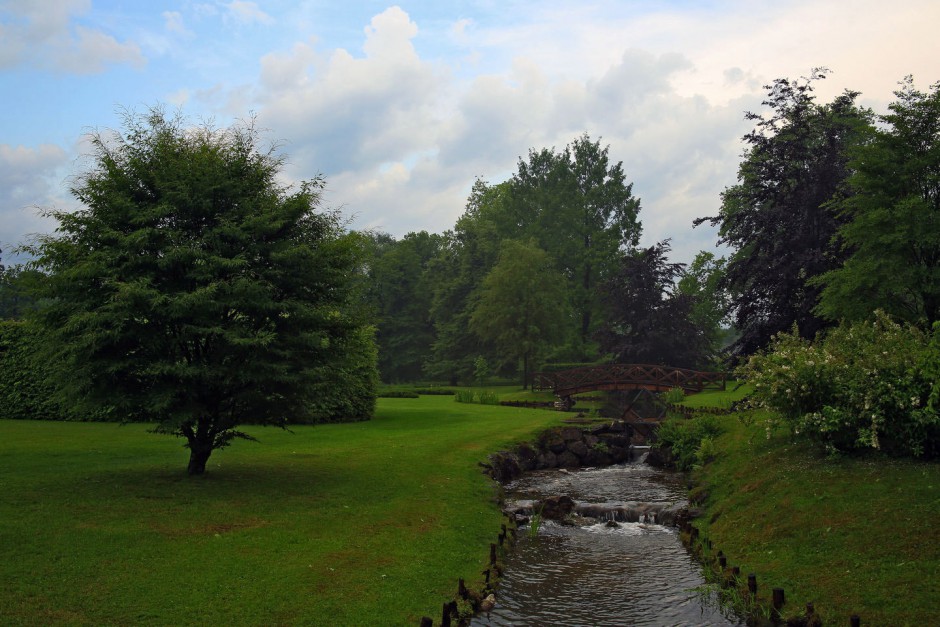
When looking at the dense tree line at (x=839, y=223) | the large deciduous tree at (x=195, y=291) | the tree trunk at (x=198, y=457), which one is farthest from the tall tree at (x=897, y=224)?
the tree trunk at (x=198, y=457)

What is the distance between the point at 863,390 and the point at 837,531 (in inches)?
172

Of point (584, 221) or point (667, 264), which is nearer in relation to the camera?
point (667, 264)

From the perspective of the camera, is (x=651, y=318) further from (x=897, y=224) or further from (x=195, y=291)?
(x=195, y=291)

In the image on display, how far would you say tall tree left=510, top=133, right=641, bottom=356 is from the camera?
6925cm

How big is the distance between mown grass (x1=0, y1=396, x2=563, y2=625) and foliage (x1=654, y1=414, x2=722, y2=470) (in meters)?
8.74

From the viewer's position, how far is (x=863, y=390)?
1483 cm

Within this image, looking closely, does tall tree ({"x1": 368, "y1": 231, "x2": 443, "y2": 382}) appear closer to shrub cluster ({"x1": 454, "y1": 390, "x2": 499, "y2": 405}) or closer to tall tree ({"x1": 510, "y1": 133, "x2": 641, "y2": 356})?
tall tree ({"x1": 510, "y1": 133, "x2": 641, "y2": 356})

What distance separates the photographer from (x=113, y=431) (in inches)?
934

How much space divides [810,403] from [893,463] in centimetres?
257

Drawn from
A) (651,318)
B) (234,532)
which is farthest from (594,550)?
(651,318)

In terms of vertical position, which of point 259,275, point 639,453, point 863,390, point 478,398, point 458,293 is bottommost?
point 639,453

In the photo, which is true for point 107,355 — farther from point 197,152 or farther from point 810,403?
point 810,403

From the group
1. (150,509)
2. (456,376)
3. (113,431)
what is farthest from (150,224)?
(456,376)

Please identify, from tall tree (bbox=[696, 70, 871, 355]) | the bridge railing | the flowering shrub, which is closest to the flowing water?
the flowering shrub
